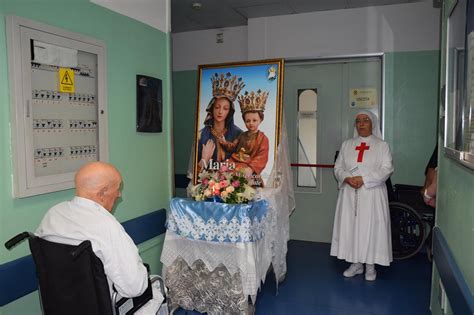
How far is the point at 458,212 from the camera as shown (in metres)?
1.70

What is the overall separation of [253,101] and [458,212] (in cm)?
192

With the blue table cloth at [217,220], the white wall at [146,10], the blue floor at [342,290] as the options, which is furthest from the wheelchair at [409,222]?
the white wall at [146,10]

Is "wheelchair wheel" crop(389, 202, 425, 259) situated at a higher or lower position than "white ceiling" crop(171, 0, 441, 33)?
lower

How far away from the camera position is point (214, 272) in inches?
109

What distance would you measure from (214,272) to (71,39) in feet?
5.88

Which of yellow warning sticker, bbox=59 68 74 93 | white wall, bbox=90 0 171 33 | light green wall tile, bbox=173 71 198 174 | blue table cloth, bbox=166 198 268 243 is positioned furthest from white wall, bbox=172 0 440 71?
yellow warning sticker, bbox=59 68 74 93

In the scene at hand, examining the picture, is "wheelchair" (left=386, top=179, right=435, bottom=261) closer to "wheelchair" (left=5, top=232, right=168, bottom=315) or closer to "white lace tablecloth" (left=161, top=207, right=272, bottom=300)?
"white lace tablecloth" (left=161, top=207, right=272, bottom=300)

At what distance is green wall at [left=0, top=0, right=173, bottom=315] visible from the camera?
6.24ft

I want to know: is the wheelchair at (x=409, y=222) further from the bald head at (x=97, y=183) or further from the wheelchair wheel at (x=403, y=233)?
the bald head at (x=97, y=183)

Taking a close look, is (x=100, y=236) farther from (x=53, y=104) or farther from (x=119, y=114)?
(x=119, y=114)

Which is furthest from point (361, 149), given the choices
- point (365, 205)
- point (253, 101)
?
point (253, 101)

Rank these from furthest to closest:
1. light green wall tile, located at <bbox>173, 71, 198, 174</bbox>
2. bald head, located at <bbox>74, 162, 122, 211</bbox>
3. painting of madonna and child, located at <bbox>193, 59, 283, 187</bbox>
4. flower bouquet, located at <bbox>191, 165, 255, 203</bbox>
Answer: light green wall tile, located at <bbox>173, 71, 198, 174</bbox> < painting of madonna and child, located at <bbox>193, 59, 283, 187</bbox> < flower bouquet, located at <bbox>191, 165, 255, 203</bbox> < bald head, located at <bbox>74, 162, 122, 211</bbox>

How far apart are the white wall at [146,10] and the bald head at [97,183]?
50.8 inches

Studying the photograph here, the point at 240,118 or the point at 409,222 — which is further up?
the point at 240,118
